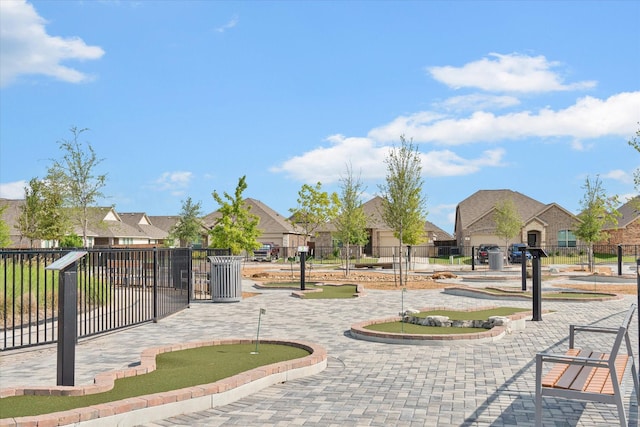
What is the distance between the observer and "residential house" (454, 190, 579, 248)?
202 ft

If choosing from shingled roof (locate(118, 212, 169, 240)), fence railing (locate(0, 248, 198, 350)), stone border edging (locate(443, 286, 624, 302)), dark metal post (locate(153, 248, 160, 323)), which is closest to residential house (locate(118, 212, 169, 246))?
shingled roof (locate(118, 212, 169, 240))

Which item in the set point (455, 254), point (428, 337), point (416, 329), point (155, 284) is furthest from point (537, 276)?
point (455, 254)

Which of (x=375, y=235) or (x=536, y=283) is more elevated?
(x=375, y=235)

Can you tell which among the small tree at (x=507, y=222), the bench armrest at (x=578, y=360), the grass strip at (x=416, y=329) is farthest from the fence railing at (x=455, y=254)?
the bench armrest at (x=578, y=360)

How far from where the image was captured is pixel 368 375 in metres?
8.23

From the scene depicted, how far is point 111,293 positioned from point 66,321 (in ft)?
20.6

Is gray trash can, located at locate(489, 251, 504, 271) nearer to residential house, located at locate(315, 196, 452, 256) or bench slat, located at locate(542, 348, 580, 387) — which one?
residential house, located at locate(315, 196, 452, 256)

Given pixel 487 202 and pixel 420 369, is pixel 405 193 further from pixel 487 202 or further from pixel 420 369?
pixel 487 202

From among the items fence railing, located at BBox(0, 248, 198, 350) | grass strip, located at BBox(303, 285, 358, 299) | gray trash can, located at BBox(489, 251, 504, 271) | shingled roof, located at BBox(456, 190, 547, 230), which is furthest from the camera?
shingled roof, located at BBox(456, 190, 547, 230)

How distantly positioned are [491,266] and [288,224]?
42.4m

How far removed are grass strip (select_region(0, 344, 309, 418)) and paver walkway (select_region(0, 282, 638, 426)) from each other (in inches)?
25.6

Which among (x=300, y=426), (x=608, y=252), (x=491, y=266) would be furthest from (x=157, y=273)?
(x=608, y=252)

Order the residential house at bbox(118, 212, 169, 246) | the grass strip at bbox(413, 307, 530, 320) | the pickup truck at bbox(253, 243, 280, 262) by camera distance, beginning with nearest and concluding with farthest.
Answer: the grass strip at bbox(413, 307, 530, 320)
the pickup truck at bbox(253, 243, 280, 262)
the residential house at bbox(118, 212, 169, 246)

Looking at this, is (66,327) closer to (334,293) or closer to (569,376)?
(569,376)
